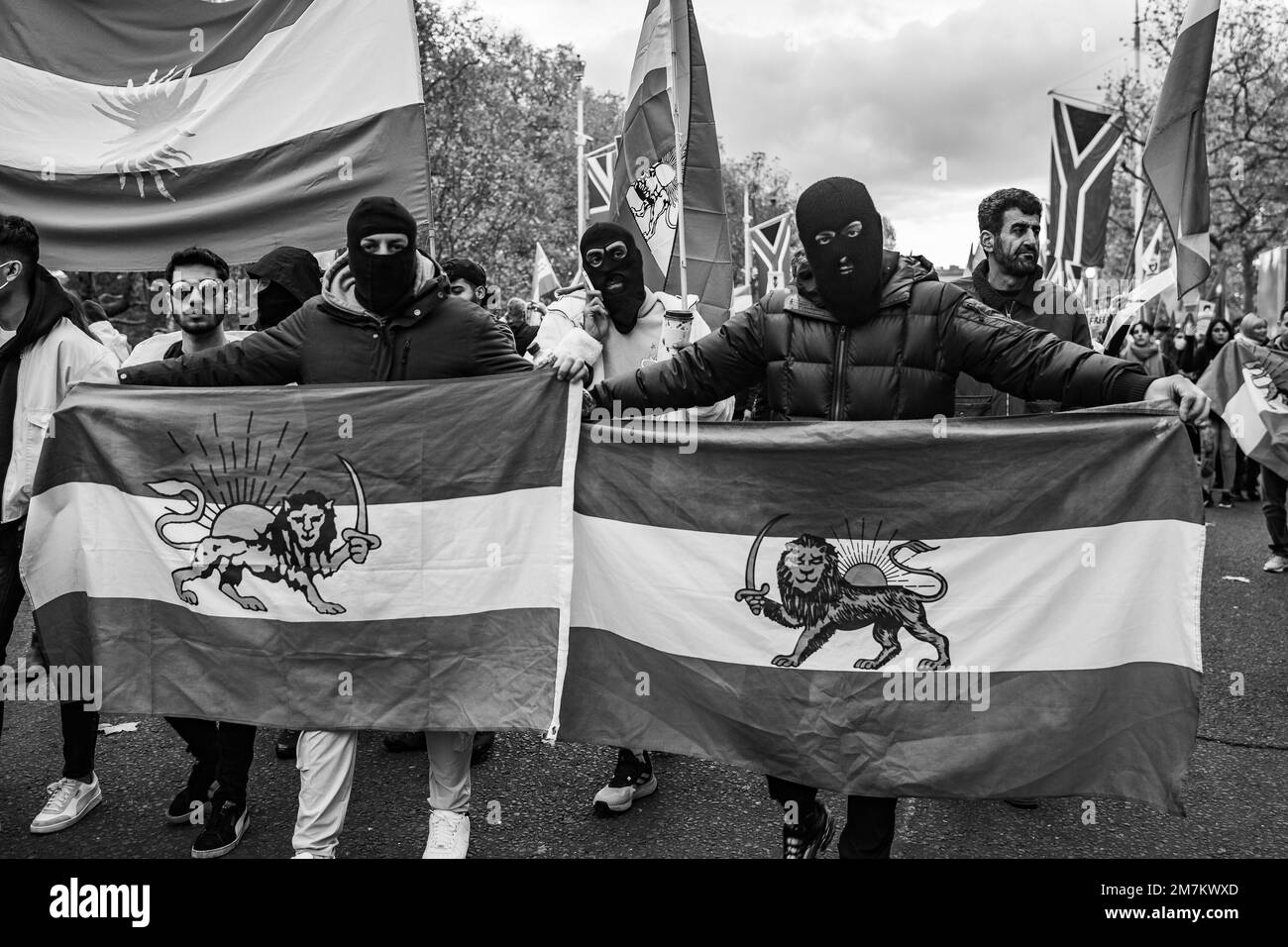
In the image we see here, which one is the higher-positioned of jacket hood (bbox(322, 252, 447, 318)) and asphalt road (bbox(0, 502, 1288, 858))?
jacket hood (bbox(322, 252, 447, 318))

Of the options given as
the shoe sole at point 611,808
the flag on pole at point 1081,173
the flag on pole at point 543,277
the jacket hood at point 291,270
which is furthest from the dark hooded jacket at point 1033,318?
the flag on pole at point 543,277

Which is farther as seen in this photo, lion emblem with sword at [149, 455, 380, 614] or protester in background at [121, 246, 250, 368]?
protester in background at [121, 246, 250, 368]

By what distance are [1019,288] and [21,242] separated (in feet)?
13.4

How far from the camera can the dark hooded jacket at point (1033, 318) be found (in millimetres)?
4277

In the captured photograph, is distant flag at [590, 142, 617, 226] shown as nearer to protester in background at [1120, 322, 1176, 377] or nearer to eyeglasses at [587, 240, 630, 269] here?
protester in background at [1120, 322, 1176, 377]

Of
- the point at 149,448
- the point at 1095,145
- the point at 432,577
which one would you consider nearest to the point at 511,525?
the point at 432,577

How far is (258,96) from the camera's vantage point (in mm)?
4867

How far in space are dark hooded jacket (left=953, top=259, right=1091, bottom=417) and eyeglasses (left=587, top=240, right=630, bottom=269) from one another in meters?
1.43

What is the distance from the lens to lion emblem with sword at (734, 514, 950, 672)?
3074 mm

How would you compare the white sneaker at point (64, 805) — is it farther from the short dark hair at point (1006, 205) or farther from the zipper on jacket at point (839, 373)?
the short dark hair at point (1006, 205)

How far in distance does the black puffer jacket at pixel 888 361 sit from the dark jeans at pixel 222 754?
1.93 meters

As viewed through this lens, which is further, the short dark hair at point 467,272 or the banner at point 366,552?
the short dark hair at point 467,272

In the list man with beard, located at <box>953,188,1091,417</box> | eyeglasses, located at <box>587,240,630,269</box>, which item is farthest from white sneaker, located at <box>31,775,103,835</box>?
man with beard, located at <box>953,188,1091,417</box>

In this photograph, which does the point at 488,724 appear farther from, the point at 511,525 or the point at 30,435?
the point at 30,435
